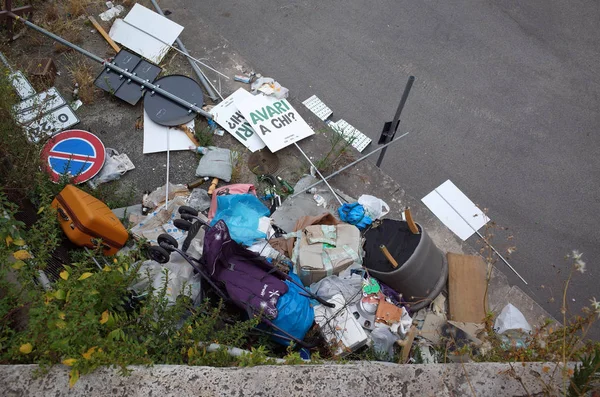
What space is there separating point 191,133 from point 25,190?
1.95m

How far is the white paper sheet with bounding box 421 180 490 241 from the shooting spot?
561cm

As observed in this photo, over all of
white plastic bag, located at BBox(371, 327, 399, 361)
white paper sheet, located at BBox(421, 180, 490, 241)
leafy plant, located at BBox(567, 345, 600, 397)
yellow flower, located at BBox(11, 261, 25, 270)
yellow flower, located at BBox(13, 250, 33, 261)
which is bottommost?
white plastic bag, located at BBox(371, 327, 399, 361)

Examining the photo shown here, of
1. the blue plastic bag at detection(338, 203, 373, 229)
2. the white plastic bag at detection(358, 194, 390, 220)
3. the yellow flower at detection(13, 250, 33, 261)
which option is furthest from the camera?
the white plastic bag at detection(358, 194, 390, 220)

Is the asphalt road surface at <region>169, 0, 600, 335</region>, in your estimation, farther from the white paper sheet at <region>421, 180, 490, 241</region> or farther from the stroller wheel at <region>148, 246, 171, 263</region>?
the stroller wheel at <region>148, 246, 171, 263</region>

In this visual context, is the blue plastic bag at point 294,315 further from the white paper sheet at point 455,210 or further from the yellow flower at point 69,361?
the white paper sheet at point 455,210

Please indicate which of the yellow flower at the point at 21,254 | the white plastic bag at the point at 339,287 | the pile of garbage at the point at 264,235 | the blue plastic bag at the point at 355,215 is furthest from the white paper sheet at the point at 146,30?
the yellow flower at the point at 21,254

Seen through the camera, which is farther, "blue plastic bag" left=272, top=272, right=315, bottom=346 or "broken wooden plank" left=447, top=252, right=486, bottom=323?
"broken wooden plank" left=447, top=252, right=486, bottom=323

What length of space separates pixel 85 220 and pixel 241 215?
1474 millimetres

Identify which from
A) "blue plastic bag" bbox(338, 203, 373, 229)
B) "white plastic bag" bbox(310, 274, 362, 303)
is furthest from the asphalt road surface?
"white plastic bag" bbox(310, 274, 362, 303)

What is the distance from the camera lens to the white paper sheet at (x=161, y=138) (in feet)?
18.6

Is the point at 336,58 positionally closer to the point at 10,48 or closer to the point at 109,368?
the point at 10,48

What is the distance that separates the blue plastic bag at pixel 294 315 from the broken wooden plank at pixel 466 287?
1.58 meters

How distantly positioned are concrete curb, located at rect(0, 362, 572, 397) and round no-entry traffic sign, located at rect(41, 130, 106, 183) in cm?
285

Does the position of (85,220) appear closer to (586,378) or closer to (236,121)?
(236,121)
